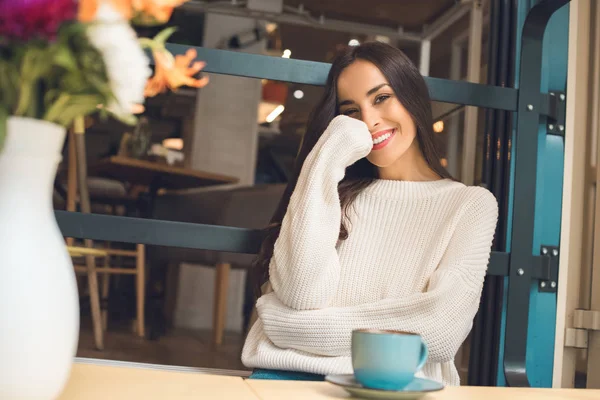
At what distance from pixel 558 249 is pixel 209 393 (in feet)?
3.29

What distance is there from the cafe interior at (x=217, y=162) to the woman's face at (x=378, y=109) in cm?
23

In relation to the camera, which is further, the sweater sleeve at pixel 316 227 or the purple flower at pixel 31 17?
the sweater sleeve at pixel 316 227

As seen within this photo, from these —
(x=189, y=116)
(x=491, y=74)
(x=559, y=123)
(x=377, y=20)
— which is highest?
(x=377, y=20)

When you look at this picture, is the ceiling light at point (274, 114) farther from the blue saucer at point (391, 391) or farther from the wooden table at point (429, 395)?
the blue saucer at point (391, 391)

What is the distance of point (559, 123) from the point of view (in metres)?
1.42

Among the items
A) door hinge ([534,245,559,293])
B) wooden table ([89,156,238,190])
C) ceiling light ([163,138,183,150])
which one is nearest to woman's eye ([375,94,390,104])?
door hinge ([534,245,559,293])

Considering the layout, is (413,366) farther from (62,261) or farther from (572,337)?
(572,337)

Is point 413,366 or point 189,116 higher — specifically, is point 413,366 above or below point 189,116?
below

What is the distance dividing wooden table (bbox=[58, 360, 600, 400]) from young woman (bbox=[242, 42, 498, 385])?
17.1 inches

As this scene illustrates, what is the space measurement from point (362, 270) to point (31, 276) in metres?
0.93

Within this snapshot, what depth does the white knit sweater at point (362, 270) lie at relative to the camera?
117 centimetres

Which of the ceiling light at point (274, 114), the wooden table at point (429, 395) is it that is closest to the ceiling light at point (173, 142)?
the ceiling light at point (274, 114)

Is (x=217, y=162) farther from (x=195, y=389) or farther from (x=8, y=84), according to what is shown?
(x=8, y=84)

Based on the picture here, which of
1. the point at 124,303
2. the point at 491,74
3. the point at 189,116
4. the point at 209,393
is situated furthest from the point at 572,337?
the point at 189,116
